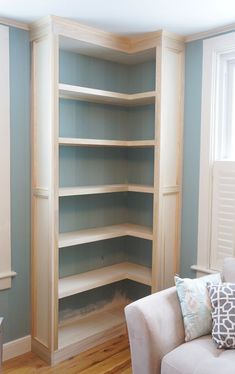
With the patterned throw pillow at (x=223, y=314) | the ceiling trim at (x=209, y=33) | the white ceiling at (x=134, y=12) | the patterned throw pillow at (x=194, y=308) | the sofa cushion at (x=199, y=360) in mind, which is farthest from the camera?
the ceiling trim at (x=209, y=33)

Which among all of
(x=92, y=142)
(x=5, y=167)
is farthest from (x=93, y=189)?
(x=5, y=167)

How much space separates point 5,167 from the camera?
2.65m

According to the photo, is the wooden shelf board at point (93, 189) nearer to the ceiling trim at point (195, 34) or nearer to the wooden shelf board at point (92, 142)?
the wooden shelf board at point (92, 142)

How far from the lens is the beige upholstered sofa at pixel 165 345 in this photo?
6.32 feet

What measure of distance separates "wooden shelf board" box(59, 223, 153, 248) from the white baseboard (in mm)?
784

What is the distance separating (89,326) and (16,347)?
0.60 metres

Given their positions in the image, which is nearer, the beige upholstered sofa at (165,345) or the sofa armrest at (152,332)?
the beige upholstered sofa at (165,345)

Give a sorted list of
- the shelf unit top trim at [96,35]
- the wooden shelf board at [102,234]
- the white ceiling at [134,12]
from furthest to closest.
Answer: the wooden shelf board at [102,234] < the shelf unit top trim at [96,35] < the white ceiling at [134,12]

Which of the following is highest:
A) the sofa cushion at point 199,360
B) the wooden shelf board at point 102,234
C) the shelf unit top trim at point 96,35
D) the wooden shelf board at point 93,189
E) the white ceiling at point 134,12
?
the white ceiling at point 134,12

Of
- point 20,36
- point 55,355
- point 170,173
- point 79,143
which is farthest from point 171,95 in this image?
point 55,355

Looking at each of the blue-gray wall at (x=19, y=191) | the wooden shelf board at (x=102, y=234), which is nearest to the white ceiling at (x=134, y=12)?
the blue-gray wall at (x=19, y=191)

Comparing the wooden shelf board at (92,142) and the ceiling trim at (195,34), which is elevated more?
the ceiling trim at (195,34)

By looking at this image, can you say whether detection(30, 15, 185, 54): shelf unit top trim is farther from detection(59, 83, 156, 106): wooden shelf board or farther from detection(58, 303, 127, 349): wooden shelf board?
detection(58, 303, 127, 349): wooden shelf board

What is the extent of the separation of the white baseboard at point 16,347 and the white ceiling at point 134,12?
2290 millimetres
